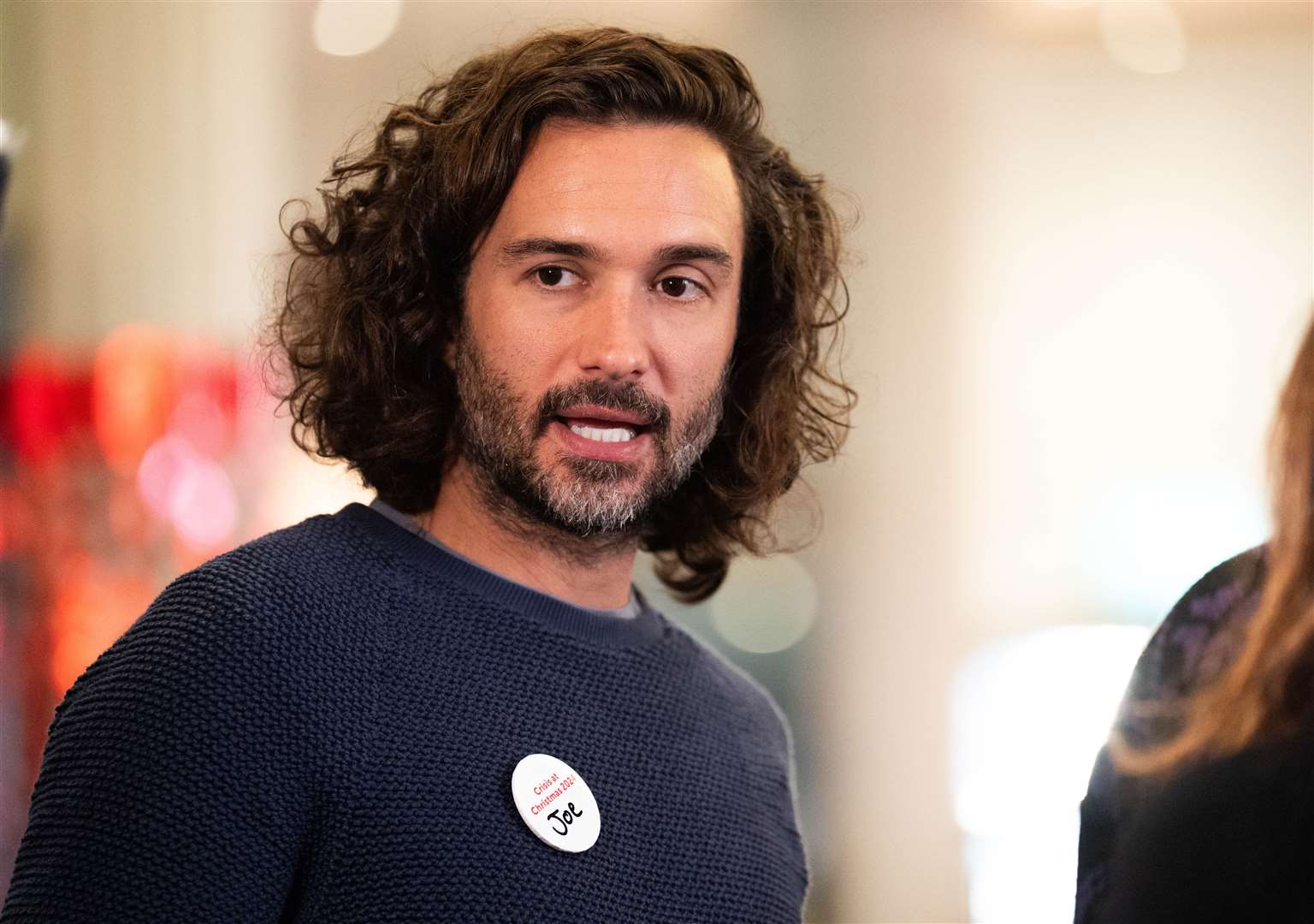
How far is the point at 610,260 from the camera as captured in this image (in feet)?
5.42

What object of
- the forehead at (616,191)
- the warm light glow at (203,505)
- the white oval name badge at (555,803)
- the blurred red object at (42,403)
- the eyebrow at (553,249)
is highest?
the forehead at (616,191)

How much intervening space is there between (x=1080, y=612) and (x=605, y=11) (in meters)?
1.92

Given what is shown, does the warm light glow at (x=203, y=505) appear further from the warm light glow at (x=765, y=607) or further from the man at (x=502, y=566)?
the man at (x=502, y=566)

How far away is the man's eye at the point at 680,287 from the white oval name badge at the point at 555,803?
1.99ft

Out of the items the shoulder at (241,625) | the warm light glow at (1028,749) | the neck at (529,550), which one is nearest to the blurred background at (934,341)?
the warm light glow at (1028,749)

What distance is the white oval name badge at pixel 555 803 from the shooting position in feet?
4.62

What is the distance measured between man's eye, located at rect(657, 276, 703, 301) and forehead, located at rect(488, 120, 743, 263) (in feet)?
0.19

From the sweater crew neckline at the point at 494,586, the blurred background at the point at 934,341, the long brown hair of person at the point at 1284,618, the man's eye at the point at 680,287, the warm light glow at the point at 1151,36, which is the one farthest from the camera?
the warm light glow at the point at 1151,36

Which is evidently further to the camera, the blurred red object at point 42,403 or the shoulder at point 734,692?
the blurred red object at point 42,403

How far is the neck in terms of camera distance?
1658 millimetres

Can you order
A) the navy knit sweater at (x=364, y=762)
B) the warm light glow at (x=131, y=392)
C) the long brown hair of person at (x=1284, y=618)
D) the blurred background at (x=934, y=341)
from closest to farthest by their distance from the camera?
the long brown hair of person at (x=1284, y=618) < the navy knit sweater at (x=364, y=762) < the warm light glow at (x=131, y=392) < the blurred background at (x=934, y=341)

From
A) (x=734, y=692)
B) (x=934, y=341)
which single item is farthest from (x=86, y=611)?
(x=934, y=341)

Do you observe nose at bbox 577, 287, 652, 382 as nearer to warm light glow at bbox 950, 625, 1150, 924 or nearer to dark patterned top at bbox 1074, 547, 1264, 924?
dark patterned top at bbox 1074, 547, 1264, 924

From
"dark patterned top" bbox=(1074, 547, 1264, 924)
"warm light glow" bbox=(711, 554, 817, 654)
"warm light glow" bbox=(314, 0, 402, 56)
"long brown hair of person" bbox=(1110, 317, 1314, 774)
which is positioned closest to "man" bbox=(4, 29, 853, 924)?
"dark patterned top" bbox=(1074, 547, 1264, 924)
